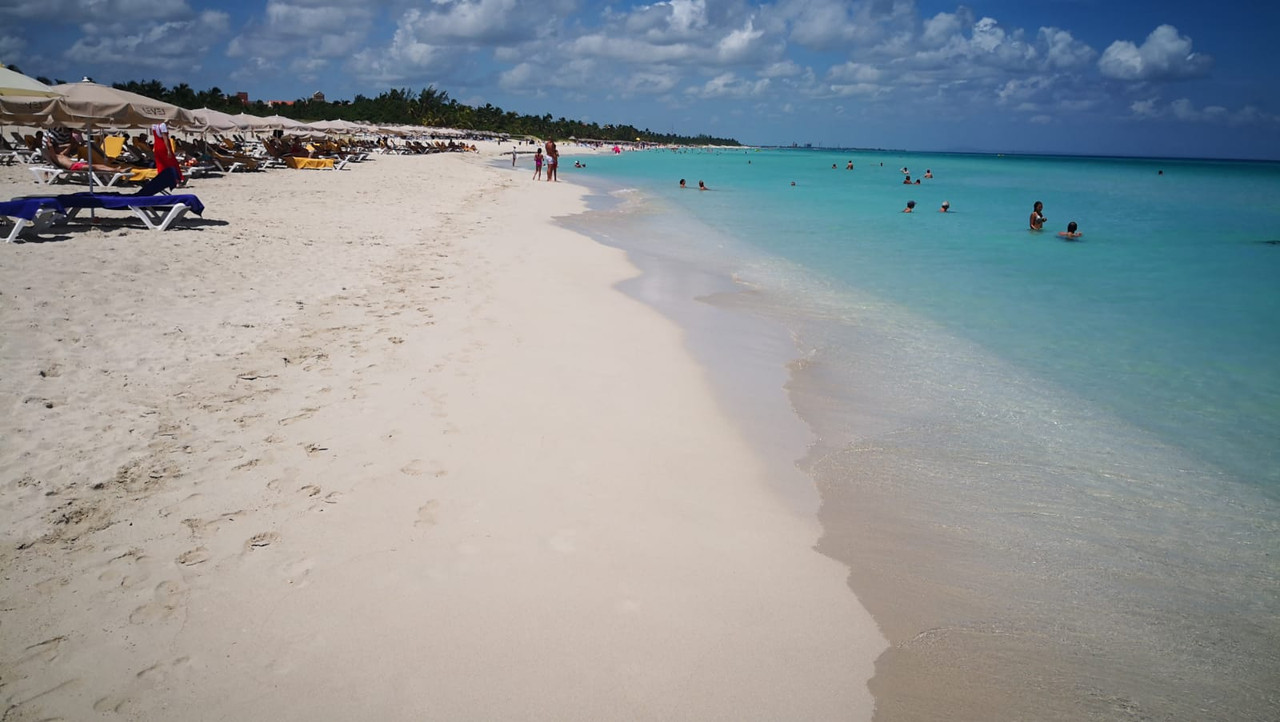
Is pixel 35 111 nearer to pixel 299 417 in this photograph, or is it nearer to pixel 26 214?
pixel 26 214

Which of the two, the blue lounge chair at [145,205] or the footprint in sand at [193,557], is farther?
the blue lounge chair at [145,205]

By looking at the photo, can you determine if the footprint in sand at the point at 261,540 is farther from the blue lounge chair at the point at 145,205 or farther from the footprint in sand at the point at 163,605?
the blue lounge chair at the point at 145,205

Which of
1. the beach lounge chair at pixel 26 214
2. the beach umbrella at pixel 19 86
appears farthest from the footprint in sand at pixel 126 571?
the beach umbrella at pixel 19 86

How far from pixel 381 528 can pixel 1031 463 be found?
4.24 m

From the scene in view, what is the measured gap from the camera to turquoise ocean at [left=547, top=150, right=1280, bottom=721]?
2605 mm

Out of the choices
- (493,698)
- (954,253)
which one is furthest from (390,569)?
(954,253)

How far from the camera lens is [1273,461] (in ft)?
15.2

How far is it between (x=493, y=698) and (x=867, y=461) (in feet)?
9.71

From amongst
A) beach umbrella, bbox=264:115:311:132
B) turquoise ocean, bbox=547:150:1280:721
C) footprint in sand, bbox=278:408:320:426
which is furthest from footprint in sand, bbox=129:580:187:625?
beach umbrella, bbox=264:115:311:132

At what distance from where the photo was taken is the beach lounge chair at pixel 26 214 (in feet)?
25.6

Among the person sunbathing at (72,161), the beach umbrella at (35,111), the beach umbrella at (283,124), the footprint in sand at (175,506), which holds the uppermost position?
the beach umbrella at (283,124)

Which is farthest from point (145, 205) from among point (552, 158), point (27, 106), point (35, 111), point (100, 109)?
point (552, 158)

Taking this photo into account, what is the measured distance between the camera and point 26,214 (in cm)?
788

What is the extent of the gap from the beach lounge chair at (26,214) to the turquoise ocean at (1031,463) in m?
7.77
